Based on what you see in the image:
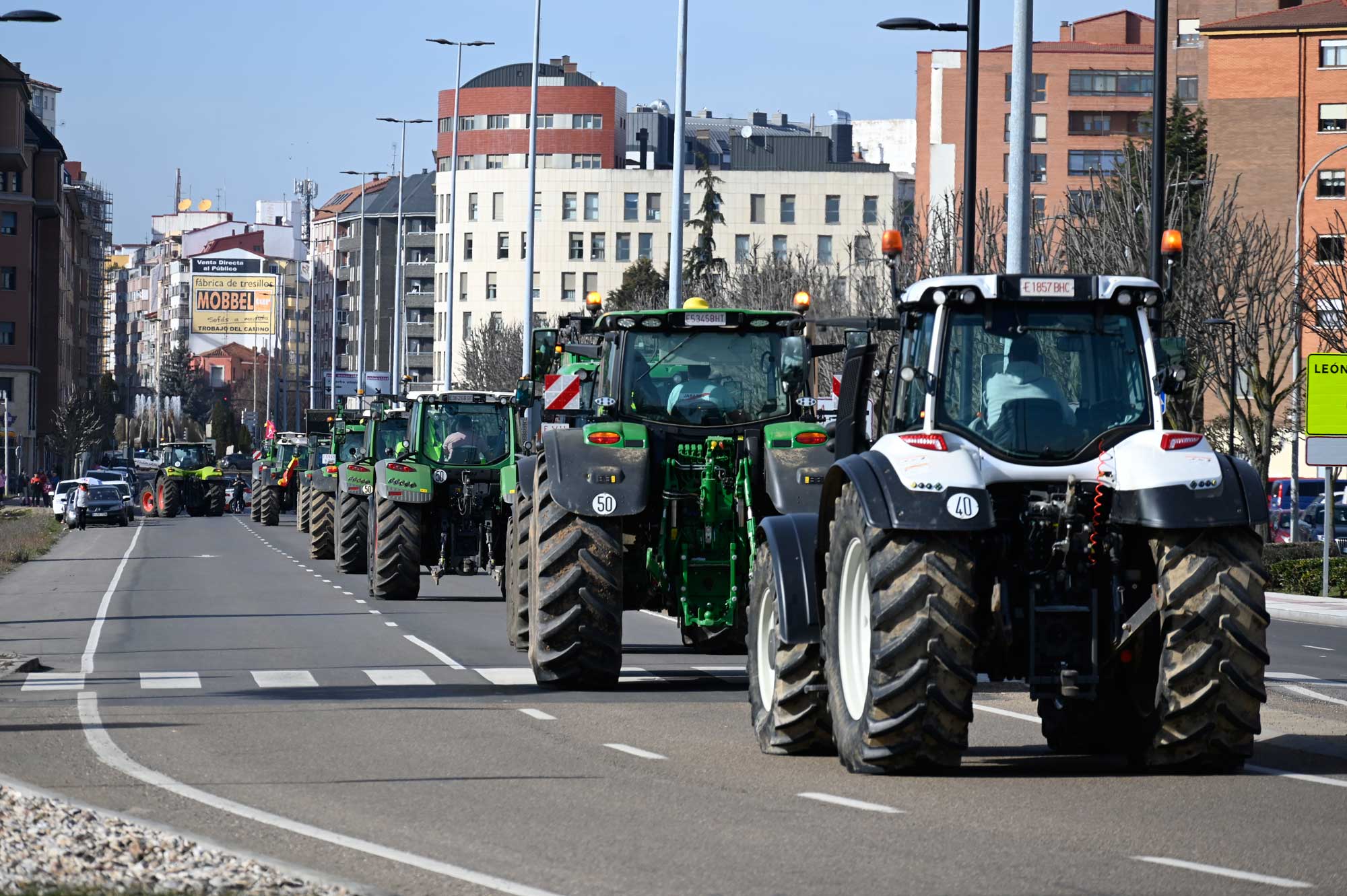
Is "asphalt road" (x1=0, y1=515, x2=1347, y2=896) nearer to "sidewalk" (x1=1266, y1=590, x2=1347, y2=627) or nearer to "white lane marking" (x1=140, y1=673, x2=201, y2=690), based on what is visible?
"white lane marking" (x1=140, y1=673, x2=201, y2=690)

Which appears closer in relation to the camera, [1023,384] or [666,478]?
[1023,384]

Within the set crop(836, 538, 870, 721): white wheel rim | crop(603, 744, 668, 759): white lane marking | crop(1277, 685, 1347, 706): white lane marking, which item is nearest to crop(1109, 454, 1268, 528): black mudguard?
crop(836, 538, 870, 721): white wheel rim

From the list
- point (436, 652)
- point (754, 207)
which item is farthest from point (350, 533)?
point (754, 207)

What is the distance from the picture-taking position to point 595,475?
15.2m

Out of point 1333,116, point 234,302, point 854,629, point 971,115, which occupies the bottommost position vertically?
point 854,629

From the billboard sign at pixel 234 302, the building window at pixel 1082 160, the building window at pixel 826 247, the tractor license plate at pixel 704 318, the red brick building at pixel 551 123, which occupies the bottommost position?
the tractor license plate at pixel 704 318

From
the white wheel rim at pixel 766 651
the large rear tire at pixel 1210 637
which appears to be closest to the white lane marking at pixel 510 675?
the white wheel rim at pixel 766 651

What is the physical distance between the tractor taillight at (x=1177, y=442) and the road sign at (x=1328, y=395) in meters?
22.1

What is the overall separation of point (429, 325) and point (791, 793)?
140 metres

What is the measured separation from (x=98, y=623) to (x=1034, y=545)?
53.8ft

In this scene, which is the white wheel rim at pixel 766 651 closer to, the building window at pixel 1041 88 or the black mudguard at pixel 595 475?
the black mudguard at pixel 595 475

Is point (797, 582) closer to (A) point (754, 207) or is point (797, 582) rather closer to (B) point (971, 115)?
(B) point (971, 115)

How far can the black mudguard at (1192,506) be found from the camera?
1020cm

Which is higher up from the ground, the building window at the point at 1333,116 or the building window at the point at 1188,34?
the building window at the point at 1188,34
